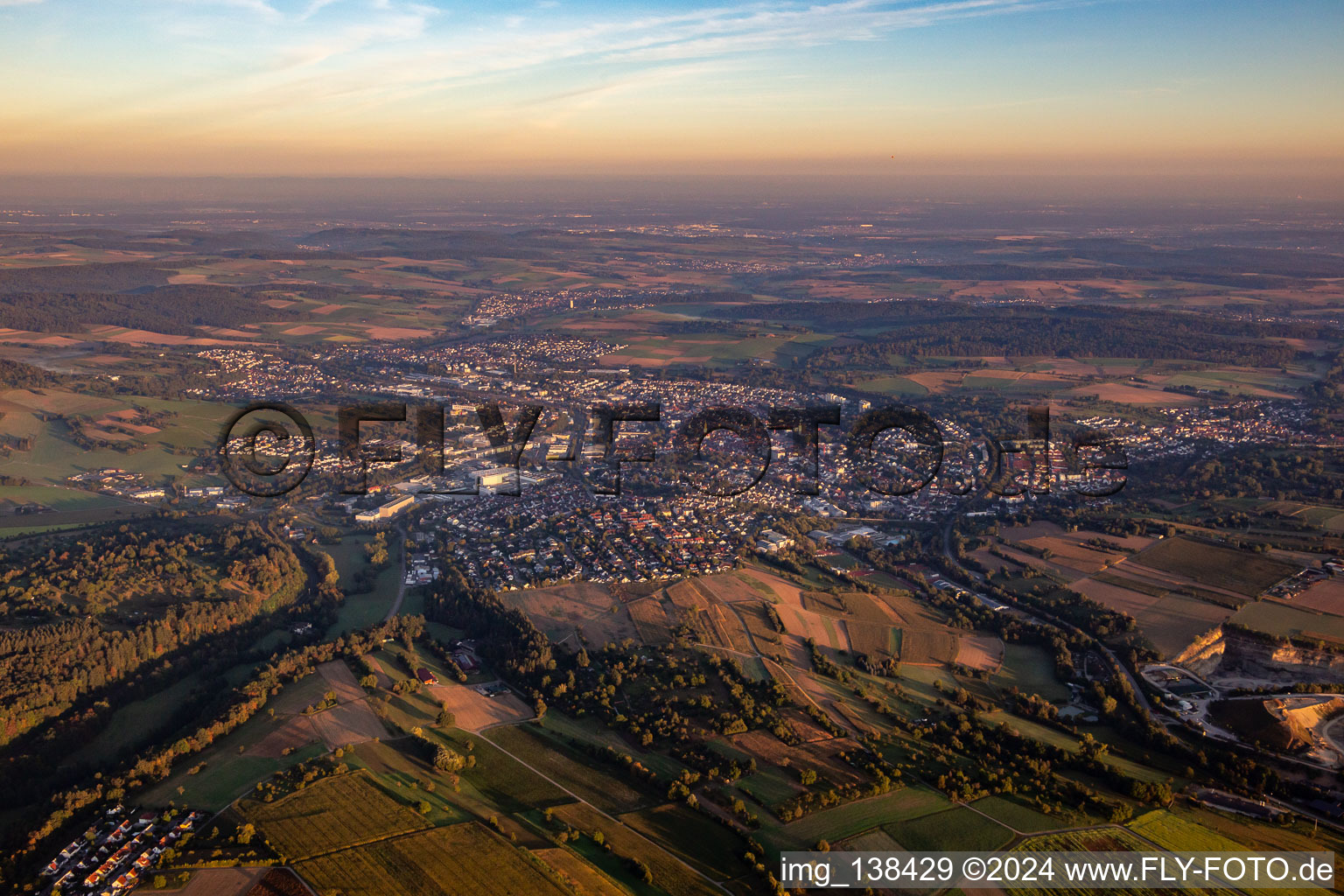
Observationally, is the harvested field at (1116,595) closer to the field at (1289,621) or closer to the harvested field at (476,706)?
the field at (1289,621)

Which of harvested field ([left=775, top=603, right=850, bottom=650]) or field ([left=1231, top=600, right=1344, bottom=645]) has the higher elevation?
field ([left=1231, top=600, right=1344, bottom=645])

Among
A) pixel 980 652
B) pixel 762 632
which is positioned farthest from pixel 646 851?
pixel 980 652

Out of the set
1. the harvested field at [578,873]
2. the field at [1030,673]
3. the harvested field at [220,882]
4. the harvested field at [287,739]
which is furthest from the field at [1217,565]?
the harvested field at [220,882]

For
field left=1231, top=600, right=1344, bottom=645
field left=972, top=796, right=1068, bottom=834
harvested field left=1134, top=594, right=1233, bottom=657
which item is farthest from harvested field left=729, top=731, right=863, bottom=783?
field left=1231, top=600, right=1344, bottom=645

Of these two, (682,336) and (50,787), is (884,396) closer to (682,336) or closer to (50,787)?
(682,336)

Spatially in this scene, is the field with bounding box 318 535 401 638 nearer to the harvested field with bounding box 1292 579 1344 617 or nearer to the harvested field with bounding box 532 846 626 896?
the harvested field with bounding box 532 846 626 896
